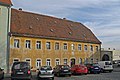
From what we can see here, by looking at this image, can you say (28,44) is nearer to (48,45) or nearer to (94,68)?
(48,45)

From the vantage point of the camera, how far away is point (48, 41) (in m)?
44.6

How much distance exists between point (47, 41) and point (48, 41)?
0.25 m

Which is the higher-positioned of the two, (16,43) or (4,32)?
(4,32)

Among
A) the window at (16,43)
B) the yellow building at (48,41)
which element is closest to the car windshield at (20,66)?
the yellow building at (48,41)

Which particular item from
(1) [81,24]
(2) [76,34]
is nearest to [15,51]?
(2) [76,34]

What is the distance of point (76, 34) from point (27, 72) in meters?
30.2

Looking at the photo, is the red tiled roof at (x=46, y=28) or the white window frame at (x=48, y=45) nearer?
the red tiled roof at (x=46, y=28)

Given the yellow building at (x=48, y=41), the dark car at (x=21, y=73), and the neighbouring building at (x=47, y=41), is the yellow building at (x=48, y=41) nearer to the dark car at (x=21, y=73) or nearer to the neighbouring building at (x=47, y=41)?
the neighbouring building at (x=47, y=41)

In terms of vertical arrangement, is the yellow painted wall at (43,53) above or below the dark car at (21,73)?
above

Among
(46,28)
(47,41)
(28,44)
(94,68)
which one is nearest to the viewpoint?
(94,68)

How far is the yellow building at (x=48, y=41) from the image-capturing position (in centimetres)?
4016

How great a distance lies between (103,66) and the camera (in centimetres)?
4141

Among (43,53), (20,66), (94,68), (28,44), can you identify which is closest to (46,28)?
(43,53)

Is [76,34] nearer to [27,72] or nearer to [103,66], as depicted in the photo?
[103,66]
